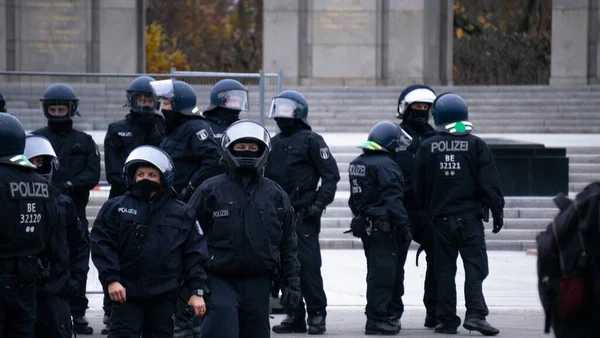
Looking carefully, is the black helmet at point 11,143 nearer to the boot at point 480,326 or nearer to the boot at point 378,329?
the boot at point 378,329

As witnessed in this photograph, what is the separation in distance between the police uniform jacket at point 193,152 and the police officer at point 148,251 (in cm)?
257

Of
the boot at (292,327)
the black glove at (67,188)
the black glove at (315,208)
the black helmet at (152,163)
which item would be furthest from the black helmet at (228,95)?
the black helmet at (152,163)

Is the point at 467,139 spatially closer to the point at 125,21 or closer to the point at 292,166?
the point at 292,166

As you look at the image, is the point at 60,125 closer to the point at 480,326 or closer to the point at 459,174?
the point at 459,174

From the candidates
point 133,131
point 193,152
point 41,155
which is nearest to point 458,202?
point 193,152

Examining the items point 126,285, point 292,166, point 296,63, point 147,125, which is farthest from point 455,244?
point 296,63

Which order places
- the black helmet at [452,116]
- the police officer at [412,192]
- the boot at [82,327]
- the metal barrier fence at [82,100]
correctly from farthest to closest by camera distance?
the metal barrier fence at [82,100] < the police officer at [412,192] < the black helmet at [452,116] < the boot at [82,327]

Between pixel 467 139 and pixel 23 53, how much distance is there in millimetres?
23476

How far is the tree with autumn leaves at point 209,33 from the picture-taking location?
2213 inches

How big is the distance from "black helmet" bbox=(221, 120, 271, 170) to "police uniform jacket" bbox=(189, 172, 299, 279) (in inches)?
4.0

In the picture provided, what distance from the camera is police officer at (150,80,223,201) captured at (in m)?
10.0

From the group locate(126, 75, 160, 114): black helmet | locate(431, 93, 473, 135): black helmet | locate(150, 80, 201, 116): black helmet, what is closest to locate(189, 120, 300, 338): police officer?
locate(150, 80, 201, 116): black helmet

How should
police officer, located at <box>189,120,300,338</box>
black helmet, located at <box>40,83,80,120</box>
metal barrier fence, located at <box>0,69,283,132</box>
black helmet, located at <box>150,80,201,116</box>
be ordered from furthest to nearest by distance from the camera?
1. metal barrier fence, located at <box>0,69,283,132</box>
2. black helmet, located at <box>40,83,80,120</box>
3. black helmet, located at <box>150,80,201,116</box>
4. police officer, located at <box>189,120,300,338</box>

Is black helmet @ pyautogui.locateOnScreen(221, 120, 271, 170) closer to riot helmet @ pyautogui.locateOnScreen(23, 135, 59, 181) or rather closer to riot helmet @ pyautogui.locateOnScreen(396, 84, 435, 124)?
riot helmet @ pyautogui.locateOnScreen(23, 135, 59, 181)
